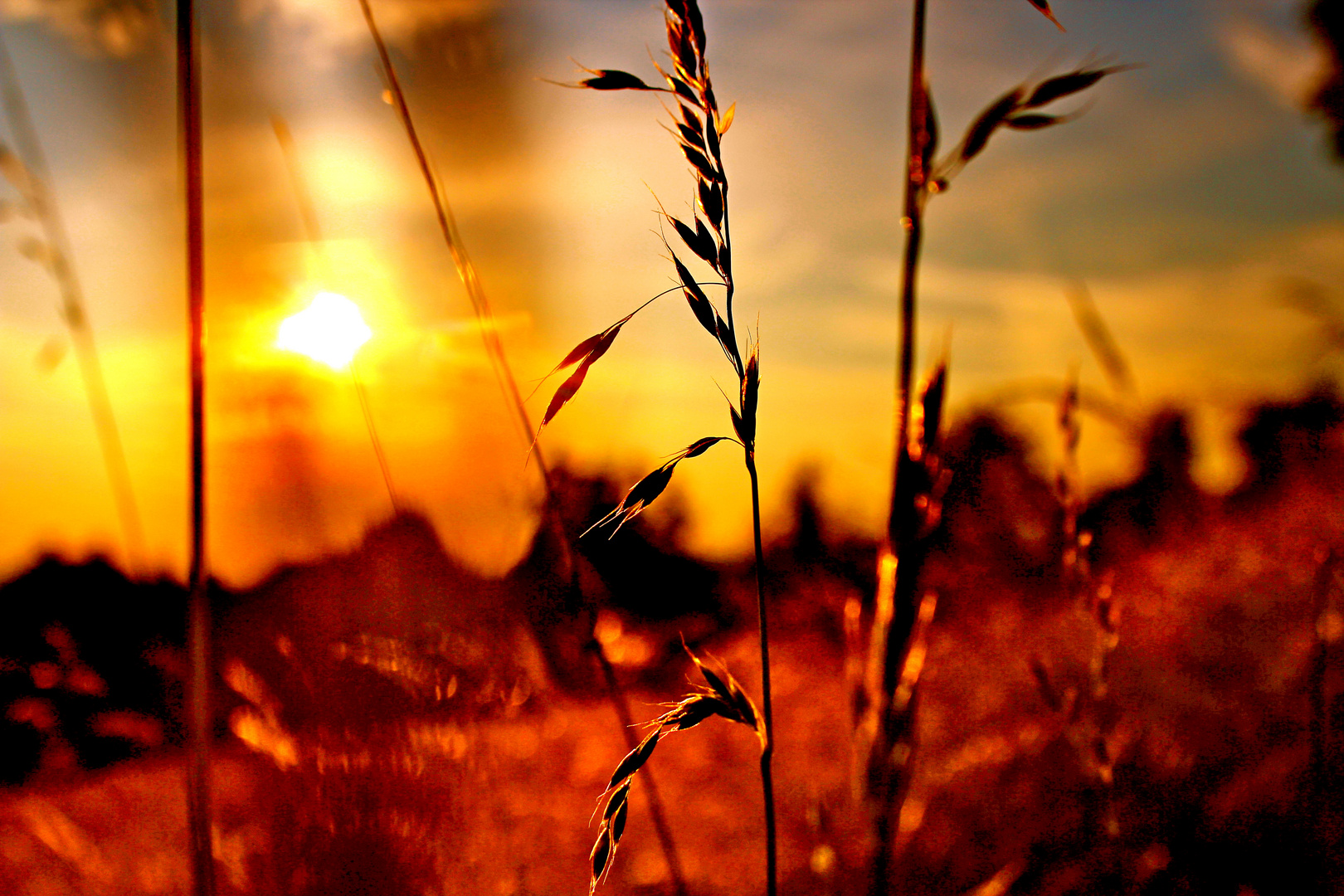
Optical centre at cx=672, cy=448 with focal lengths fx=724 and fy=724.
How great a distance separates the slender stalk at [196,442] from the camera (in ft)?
0.94

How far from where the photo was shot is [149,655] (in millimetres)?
859

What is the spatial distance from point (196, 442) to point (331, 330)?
0.27 meters

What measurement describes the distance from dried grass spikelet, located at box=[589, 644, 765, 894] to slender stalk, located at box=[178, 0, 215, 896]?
163mm

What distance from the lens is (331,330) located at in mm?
533

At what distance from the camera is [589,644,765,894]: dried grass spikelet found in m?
0.28

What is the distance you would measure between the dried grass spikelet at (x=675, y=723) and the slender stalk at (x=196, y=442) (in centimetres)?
16

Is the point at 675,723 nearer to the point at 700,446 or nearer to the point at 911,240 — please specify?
the point at 700,446

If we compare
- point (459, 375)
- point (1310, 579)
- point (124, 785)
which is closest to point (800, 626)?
point (1310, 579)

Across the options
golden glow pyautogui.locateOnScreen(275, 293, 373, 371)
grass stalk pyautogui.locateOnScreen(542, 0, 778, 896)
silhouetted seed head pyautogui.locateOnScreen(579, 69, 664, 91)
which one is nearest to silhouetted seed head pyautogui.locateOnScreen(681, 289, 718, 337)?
grass stalk pyautogui.locateOnScreen(542, 0, 778, 896)

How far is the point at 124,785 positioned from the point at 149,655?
25 cm

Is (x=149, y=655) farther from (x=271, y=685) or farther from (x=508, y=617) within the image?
(x=508, y=617)

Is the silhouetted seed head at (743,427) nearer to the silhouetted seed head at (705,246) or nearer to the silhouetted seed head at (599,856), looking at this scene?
the silhouetted seed head at (705,246)

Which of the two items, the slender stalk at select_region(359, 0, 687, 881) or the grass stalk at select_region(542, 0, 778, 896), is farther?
the slender stalk at select_region(359, 0, 687, 881)

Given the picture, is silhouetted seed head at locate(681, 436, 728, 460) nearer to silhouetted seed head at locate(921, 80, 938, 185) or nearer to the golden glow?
silhouetted seed head at locate(921, 80, 938, 185)
